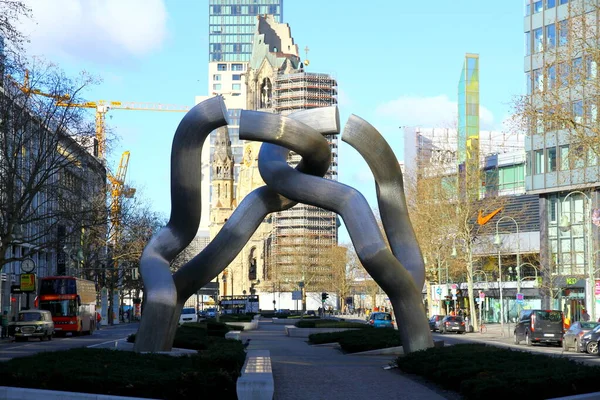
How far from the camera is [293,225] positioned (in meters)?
153

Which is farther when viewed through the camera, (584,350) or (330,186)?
(584,350)

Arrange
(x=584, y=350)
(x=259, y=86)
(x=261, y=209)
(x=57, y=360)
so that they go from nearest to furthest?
1. (x=57, y=360)
2. (x=261, y=209)
3. (x=584, y=350)
4. (x=259, y=86)

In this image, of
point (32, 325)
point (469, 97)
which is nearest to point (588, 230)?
point (32, 325)

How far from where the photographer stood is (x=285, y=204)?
26609 mm

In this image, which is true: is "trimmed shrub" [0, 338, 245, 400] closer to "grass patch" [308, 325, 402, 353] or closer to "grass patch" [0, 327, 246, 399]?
"grass patch" [0, 327, 246, 399]

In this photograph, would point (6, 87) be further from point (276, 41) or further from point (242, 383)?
point (276, 41)

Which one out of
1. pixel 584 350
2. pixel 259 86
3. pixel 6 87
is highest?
pixel 259 86

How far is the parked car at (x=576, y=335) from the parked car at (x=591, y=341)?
27 centimetres

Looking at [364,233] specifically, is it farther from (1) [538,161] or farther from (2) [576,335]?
(1) [538,161]

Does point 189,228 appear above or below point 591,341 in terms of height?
above

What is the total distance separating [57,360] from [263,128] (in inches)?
354

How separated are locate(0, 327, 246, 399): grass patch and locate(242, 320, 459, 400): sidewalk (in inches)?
61.2

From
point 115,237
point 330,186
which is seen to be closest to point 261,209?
point 330,186

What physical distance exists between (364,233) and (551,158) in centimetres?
4112
